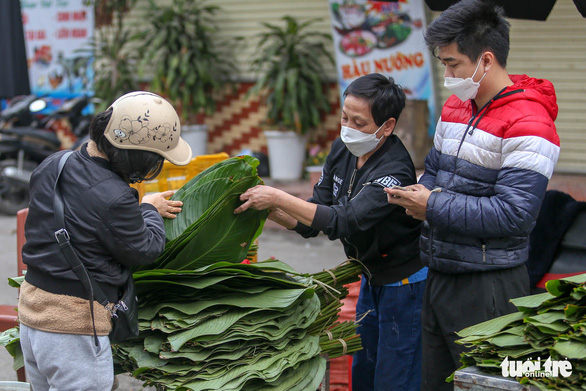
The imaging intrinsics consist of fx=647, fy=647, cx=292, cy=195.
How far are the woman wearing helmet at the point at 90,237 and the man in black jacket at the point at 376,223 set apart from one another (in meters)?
0.60

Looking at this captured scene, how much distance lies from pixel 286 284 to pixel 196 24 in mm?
6881

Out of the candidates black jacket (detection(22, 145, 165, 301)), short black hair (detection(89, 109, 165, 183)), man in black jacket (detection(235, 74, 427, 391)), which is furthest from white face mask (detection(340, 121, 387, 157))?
black jacket (detection(22, 145, 165, 301))

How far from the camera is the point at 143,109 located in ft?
6.45

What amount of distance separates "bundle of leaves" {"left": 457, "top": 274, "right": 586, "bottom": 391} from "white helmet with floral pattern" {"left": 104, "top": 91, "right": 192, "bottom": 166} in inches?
43.3

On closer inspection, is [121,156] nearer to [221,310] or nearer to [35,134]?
[221,310]

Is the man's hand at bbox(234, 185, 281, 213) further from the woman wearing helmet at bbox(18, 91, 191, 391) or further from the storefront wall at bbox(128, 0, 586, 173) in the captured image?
the storefront wall at bbox(128, 0, 586, 173)

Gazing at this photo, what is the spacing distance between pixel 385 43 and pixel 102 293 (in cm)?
601

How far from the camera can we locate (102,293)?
1967mm

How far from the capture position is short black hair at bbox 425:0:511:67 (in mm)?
2102

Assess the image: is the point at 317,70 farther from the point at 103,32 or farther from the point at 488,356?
the point at 488,356

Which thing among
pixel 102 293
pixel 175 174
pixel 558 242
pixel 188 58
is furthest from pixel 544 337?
pixel 188 58

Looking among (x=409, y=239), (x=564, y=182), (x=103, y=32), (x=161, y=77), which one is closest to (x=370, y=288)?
(x=409, y=239)

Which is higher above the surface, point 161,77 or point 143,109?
point 143,109

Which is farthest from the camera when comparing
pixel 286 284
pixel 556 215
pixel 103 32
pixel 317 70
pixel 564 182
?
pixel 103 32
